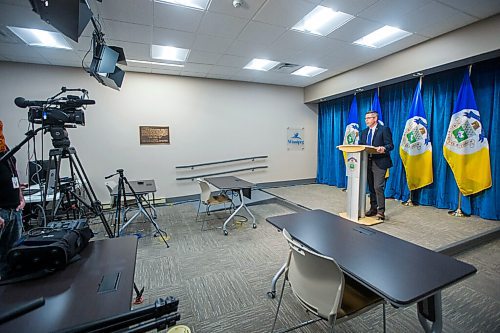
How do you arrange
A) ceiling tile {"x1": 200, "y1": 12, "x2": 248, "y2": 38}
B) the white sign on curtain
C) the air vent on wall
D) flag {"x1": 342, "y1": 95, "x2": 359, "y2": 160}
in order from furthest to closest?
1. the white sign on curtain
2. flag {"x1": 342, "y1": 95, "x2": 359, "y2": 160}
3. the air vent on wall
4. ceiling tile {"x1": 200, "y1": 12, "x2": 248, "y2": 38}

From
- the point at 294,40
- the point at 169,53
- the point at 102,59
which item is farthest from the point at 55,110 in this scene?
the point at 294,40

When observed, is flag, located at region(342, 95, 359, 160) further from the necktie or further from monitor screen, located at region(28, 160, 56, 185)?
monitor screen, located at region(28, 160, 56, 185)

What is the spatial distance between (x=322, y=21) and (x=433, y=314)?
319 cm

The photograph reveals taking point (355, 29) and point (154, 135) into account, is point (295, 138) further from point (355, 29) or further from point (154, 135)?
point (154, 135)

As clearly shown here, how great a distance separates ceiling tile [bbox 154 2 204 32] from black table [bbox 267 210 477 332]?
2.56m

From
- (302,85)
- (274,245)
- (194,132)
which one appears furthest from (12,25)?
(302,85)

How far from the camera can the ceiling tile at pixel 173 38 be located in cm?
307

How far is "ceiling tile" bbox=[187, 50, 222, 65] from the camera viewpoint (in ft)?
12.5

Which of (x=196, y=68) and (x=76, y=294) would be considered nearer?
(x=76, y=294)

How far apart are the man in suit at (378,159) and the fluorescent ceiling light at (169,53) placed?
3139mm

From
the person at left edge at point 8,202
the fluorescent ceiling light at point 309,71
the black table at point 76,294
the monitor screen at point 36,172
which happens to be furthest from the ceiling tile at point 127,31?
the fluorescent ceiling light at point 309,71

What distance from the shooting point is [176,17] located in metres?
2.72

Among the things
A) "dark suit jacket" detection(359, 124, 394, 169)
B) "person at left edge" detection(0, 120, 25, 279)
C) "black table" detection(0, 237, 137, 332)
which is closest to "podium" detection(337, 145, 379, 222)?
"dark suit jacket" detection(359, 124, 394, 169)

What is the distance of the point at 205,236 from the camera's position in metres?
3.21
